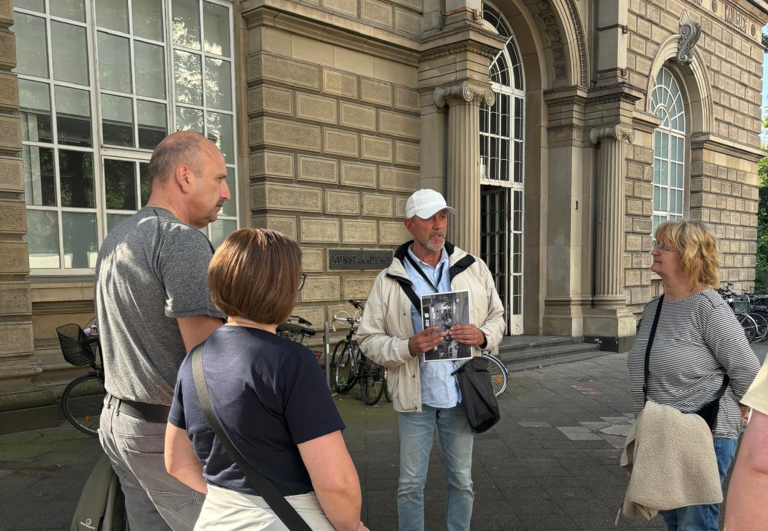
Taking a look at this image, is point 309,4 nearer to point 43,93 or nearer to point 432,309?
point 43,93

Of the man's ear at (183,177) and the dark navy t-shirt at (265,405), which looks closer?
the dark navy t-shirt at (265,405)

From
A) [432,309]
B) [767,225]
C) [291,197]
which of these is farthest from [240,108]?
[767,225]

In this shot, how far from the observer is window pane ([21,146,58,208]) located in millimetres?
5859

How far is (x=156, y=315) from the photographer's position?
1756 millimetres

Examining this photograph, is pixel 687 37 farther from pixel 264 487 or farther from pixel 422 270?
pixel 264 487

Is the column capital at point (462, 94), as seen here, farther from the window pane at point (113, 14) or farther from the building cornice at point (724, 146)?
the building cornice at point (724, 146)

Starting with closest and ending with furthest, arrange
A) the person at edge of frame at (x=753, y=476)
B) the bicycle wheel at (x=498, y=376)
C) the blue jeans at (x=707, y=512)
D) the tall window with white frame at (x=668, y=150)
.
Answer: the person at edge of frame at (x=753, y=476) → the blue jeans at (x=707, y=512) → the bicycle wheel at (x=498, y=376) → the tall window with white frame at (x=668, y=150)

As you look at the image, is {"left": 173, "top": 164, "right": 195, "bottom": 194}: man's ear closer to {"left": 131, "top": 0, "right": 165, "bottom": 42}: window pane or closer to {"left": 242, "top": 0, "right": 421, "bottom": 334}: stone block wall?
{"left": 242, "top": 0, "right": 421, "bottom": 334}: stone block wall

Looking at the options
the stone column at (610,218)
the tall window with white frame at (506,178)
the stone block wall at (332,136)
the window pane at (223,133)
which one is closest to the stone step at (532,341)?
the tall window with white frame at (506,178)

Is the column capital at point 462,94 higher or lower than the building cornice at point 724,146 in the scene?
lower

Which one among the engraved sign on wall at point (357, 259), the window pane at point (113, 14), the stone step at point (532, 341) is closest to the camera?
the window pane at point (113, 14)

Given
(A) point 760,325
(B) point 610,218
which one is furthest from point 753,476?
(A) point 760,325

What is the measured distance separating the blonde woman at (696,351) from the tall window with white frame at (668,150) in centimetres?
1256

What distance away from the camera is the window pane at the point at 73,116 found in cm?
604
